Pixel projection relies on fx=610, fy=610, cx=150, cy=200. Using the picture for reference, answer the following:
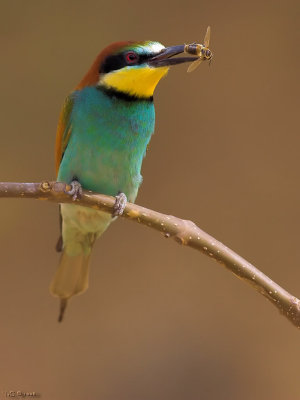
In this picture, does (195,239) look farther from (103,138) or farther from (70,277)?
(70,277)

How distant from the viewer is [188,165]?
2309 millimetres

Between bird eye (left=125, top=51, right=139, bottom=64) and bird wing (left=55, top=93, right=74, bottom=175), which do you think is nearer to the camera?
bird eye (left=125, top=51, right=139, bottom=64)

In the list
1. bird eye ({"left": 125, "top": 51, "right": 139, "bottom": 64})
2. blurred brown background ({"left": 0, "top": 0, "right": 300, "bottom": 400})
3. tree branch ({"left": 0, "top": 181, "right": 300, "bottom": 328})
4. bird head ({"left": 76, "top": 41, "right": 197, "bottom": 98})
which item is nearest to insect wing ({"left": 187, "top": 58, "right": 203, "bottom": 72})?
bird head ({"left": 76, "top": 41, "right": 197, "bottom": 98})

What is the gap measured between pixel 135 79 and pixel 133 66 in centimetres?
3

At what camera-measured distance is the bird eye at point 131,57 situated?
55.0 inches

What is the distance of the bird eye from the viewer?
4.58 feet

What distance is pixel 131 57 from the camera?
1402 mm

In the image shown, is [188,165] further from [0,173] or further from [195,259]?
[0,173]

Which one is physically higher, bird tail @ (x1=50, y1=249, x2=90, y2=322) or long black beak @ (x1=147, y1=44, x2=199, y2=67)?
long black beak @ (x1=147, y1=44, x2=199, y2=67)

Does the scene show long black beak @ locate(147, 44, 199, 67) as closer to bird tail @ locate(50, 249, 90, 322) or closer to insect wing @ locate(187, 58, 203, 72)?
insect wing @ locate(187, 58, 203, 72)

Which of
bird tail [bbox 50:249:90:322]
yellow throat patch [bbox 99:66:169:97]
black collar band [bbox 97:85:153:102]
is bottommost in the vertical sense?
bird tail [bbox 50:249:90:322]

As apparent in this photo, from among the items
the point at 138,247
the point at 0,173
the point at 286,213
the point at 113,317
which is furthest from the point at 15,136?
the point at 286,213

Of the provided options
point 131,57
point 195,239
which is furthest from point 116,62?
point 195,239

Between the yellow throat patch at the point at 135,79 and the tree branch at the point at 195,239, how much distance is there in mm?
381
